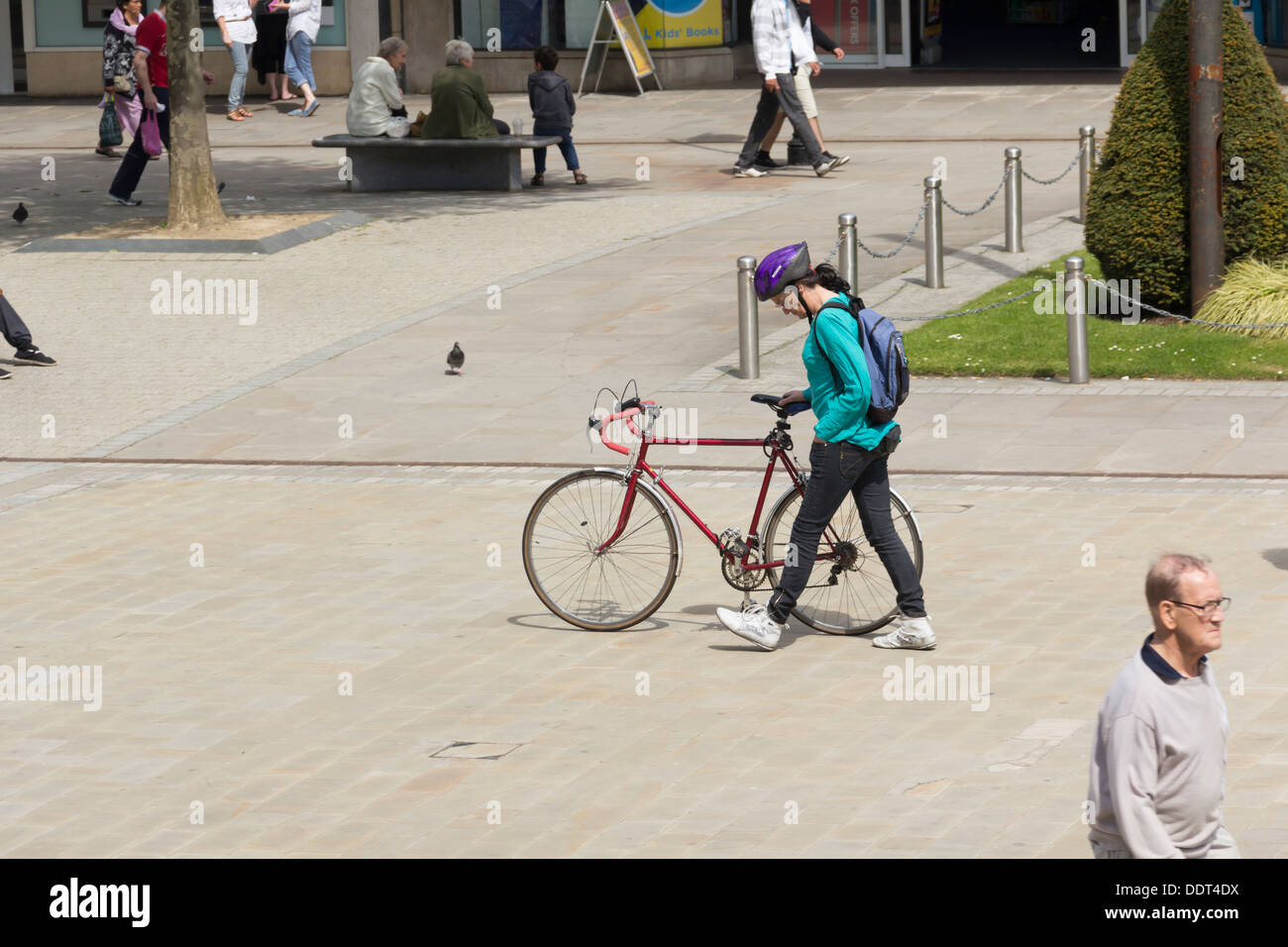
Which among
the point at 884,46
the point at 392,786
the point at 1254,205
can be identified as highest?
the point at 884,46

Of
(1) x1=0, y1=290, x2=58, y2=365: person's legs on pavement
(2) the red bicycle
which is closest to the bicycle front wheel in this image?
(2) the red bicycle

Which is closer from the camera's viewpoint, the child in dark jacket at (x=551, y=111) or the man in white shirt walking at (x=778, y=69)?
the man in white shirt walking at (x=778, y=69)

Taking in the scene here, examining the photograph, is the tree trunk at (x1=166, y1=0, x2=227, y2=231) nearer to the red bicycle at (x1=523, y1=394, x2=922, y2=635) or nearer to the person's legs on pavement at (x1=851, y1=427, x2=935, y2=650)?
the red bicycle at (x1=523, y1=394, x2=922, y2=635)

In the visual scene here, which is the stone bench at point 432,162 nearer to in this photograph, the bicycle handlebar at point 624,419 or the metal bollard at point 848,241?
the metal bollard at point 848,241

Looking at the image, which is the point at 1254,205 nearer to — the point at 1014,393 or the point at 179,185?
the point at 1014,393

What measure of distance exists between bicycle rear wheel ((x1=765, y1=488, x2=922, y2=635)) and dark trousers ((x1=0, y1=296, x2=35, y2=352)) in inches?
298

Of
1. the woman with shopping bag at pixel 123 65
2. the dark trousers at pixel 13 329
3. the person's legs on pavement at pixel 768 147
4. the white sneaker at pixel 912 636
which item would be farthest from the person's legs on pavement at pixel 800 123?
the white sneaker at pixel 912 636

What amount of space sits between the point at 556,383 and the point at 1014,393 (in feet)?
9.91

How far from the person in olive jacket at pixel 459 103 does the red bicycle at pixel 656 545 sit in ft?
43.1

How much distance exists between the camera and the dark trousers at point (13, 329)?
14.3 metres

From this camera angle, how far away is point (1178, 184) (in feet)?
47.8

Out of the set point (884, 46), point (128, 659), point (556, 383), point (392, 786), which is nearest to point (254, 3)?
point (884, 46)

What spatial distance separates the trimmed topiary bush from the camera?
14.5m
